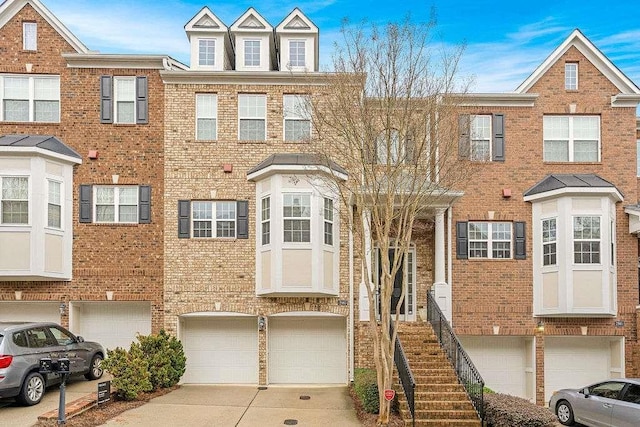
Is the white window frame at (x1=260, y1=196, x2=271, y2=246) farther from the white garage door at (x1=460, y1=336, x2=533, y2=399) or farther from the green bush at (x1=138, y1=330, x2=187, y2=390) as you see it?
the white garage door at (x1=460, y1=336, x2=533, y2=399)

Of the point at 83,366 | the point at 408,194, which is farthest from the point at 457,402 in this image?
the point at 83,366

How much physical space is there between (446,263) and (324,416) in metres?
6.33

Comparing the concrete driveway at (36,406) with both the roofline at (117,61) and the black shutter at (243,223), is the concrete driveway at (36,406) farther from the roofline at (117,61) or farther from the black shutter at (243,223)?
the roofline at (117,61)

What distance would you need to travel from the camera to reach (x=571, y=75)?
1733cm

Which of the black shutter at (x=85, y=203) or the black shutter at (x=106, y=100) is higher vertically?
the black shutter at (x=106, y=100)

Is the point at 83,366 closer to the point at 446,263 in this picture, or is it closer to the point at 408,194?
the point at 408,194

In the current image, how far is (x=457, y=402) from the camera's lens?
11.7m

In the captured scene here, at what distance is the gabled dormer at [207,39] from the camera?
17094 mm

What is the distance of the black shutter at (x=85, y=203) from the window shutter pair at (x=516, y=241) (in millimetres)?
10546

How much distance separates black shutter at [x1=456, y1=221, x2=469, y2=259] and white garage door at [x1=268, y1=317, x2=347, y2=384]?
389 cm

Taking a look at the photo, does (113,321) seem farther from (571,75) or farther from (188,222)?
(571,75)

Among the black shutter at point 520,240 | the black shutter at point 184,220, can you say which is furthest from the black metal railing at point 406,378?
the black shutter at point 184,220

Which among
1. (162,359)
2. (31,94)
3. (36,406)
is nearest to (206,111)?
(31,94)

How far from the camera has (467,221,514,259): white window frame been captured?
55.4 ft
